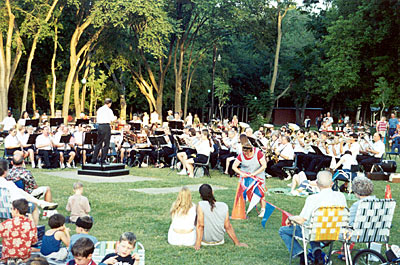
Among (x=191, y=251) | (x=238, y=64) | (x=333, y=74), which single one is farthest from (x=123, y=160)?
(x=238, y=64)

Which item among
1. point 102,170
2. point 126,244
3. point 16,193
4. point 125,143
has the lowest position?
point 102,170

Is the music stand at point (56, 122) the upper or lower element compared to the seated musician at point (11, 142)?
upper

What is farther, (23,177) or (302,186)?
(302,186)

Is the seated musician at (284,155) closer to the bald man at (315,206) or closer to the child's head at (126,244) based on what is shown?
the bald man at (315,206)

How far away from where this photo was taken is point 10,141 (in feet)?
57.4

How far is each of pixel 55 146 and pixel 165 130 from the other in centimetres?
423

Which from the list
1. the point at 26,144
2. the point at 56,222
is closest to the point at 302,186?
the point at 56,222

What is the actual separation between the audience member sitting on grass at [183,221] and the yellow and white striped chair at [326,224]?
6.48ft

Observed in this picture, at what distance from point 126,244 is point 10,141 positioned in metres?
13.0

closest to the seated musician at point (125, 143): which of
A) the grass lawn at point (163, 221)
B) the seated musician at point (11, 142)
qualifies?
the seated musician at point (11, 142)

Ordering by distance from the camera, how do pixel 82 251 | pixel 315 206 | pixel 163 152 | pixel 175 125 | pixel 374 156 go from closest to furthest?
pixel 82 251
pixel 315 206
pixel 374 156
pixel 163 152
pixel 175 125

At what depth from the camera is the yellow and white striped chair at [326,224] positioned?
674cm

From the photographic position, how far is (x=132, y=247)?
5.77 metres

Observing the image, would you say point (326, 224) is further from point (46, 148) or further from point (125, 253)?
point (46, 148)
